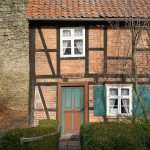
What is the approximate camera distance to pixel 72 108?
677 inches

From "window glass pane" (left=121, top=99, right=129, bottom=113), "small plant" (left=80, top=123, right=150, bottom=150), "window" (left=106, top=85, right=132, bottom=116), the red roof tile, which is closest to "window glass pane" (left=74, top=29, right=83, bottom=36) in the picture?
the red roof tile

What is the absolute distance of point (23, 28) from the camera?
17.3m

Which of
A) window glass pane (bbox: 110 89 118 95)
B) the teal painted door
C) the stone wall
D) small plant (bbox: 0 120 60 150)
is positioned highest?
the stone wall

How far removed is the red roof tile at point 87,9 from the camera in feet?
55.2

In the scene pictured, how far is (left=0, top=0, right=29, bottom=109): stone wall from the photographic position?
56.9 feet

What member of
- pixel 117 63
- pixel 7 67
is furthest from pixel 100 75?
pixel 7 67

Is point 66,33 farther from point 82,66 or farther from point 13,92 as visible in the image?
point 13,92

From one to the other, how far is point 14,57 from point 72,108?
139 inches

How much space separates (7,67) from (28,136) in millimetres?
8354

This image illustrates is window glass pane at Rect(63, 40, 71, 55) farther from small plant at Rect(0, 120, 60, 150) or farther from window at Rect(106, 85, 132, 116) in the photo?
small plant at Rect(0, 120, 60, 150)

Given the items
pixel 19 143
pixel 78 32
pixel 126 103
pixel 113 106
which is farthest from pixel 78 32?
pixel 19 143

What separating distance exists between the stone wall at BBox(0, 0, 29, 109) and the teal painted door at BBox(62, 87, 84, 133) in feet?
5.90

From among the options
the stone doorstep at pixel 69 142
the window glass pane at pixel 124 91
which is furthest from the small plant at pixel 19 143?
the window glass pane at pixel 124 91

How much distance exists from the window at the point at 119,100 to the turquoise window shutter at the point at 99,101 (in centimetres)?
Result: 22
